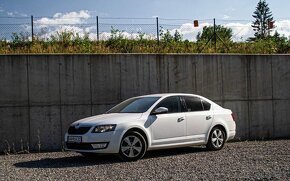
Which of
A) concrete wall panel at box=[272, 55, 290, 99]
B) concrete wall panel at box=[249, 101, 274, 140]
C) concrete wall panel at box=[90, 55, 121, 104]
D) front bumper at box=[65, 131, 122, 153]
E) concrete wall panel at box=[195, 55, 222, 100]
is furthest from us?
concrete wall panel at box=[272, 55, 290, 99]

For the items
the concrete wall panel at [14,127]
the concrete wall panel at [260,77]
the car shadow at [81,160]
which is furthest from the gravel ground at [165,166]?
the concrete wall panel at [260,77]

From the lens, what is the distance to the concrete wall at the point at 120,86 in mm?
13461

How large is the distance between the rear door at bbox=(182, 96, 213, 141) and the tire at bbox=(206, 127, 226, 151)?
25 cm

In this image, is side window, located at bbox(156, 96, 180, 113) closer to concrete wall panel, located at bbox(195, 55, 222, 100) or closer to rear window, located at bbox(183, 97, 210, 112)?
rear window, located at bbox(183, 97, 210, 112)

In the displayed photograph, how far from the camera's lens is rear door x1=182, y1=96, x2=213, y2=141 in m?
11.3

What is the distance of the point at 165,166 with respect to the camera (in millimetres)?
9258

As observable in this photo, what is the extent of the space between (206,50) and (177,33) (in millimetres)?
2776

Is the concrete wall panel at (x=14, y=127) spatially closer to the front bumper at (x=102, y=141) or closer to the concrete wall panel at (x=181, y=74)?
the front bumper at (x=102, y=141)

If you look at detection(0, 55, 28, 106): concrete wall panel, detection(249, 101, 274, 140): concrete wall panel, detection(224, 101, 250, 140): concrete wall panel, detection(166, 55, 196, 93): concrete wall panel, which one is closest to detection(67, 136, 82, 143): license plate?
detection(0, 55, 28, 106): concrete wall panel

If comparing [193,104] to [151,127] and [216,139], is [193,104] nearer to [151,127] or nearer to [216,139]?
[216,139]

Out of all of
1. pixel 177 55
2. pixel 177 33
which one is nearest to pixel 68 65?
pixel 177 55

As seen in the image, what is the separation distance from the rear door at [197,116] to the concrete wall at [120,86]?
10.2ft

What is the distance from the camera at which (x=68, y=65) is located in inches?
549

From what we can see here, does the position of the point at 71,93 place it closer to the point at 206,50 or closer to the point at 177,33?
the point at 206,50
